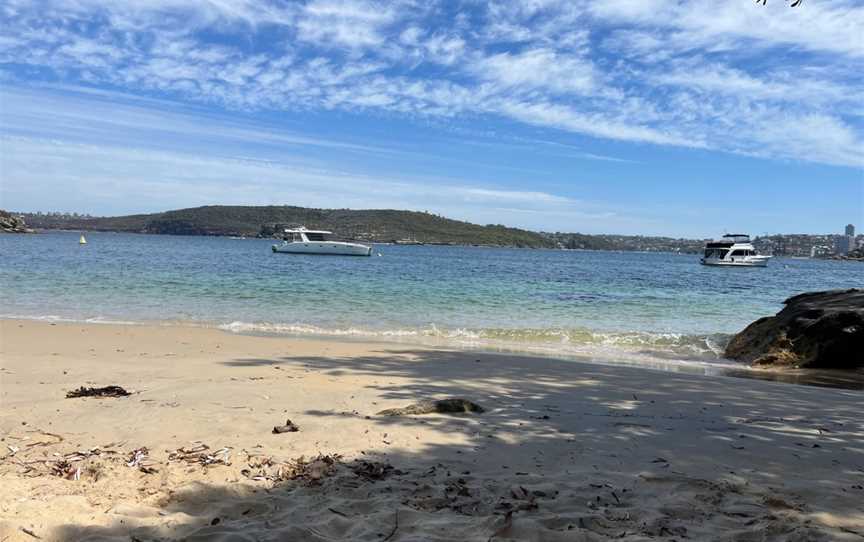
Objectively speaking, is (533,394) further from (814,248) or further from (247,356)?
(814,248)

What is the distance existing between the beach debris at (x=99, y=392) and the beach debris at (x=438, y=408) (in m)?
2.74

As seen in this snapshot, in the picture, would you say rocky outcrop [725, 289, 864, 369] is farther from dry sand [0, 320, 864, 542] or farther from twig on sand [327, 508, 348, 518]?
twig on sand [327, 508, 348, 518]

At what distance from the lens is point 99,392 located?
20.5ft

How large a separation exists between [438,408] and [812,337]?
894cm

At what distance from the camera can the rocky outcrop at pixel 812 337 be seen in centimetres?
1091

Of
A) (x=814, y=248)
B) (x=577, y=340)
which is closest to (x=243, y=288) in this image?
(x=577, y=340)

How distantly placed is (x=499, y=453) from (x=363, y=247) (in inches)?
2391

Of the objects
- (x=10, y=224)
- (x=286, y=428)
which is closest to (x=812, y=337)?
(x=286, y=428)

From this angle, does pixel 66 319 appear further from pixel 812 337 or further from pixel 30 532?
pixel 812 337

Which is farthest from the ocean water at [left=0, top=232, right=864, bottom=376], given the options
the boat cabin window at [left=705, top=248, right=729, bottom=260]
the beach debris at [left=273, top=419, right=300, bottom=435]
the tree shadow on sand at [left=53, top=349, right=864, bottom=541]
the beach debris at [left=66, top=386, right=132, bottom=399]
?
the boat cabin window at [left=705, top=248, right=729, bottom=260]

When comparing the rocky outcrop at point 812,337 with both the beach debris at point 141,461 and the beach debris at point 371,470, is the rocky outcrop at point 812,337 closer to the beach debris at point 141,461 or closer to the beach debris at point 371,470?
the beach debris at point 371,470

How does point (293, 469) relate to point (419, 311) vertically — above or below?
above

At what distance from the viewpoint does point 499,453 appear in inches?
185

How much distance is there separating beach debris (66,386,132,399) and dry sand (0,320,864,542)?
163mm
